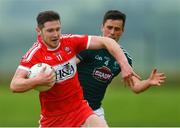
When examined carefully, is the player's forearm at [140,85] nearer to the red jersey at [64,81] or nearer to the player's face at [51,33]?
the red jersey at [64,81]

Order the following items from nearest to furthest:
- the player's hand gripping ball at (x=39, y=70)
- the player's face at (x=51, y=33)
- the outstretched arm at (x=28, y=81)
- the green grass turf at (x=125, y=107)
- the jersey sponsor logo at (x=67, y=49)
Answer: the outstretched arm at (x=28, y=81) → the player's hand gripping ball at (x=39, y=70) → the player's face at (x=51, y=33) → the jersey sponsor logo at (x=67, y=49) → the green grass turf at (x=125, y=107)

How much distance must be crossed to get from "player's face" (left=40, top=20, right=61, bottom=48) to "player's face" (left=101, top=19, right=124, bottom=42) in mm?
1166

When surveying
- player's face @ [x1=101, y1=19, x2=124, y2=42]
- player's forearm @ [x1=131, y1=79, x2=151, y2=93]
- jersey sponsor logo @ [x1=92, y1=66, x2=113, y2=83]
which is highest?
player's face @ [x1=101, y1=19, x2=124, y2=42]

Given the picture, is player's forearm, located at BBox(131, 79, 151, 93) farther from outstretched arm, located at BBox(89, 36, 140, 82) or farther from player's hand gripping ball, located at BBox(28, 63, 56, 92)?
player's hand gripping ball, located at BBox(28, 63, 56, 92)

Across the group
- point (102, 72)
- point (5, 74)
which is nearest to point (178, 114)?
point (5, 74)

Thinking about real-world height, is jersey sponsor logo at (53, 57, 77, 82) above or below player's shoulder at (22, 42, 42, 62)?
below

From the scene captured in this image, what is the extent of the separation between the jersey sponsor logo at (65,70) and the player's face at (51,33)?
25 cm

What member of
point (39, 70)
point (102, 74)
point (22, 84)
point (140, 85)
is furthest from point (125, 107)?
point (22, 84)

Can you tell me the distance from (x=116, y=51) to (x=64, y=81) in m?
0.67

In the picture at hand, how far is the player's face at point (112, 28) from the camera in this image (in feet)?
30.7

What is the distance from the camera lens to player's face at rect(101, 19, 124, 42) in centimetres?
934

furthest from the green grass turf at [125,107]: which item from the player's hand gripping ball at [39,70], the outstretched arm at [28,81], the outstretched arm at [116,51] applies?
the outstretched arm at [28,81]

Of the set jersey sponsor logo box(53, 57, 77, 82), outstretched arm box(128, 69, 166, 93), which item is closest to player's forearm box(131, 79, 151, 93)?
outstretched arm box(128, 69, 166, 93)

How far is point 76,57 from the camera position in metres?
9.12
